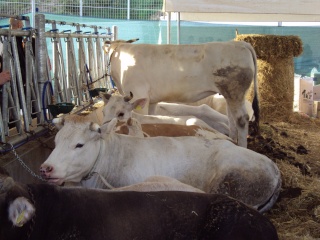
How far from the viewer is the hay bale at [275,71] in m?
11.9

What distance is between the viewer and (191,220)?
3.23 metres

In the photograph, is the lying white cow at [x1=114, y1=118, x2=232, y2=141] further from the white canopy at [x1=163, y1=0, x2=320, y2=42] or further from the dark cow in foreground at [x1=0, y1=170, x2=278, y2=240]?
the white canopy at [x1=163, y1=0, x2=320, y2=42]

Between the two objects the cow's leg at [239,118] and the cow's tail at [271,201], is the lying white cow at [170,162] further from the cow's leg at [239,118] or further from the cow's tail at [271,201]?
the cow's leg at [239,118]

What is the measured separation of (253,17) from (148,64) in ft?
30.4

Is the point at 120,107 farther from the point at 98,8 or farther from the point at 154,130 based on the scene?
the point at 98,8

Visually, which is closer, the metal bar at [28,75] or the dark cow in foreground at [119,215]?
the dark cow in foreground at [119,215]

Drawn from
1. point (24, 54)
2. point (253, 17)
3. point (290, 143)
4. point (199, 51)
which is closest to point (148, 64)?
point (199, 51)

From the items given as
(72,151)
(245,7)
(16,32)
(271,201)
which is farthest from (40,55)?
(245,7)

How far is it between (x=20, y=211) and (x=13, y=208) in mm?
43

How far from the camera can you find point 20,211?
2.75 metres

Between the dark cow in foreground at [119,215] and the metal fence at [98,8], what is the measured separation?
568 inches

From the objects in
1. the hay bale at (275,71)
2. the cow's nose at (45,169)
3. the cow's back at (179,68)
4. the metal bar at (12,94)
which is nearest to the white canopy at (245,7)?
the cow's back at (179,68)

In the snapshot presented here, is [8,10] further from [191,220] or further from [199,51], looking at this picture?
[191,220]

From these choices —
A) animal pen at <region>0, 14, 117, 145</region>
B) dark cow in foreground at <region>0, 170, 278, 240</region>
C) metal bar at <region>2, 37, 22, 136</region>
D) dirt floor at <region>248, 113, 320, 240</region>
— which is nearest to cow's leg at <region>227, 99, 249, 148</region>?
dirt floor at <region>248, 113, 320, 240</region>
